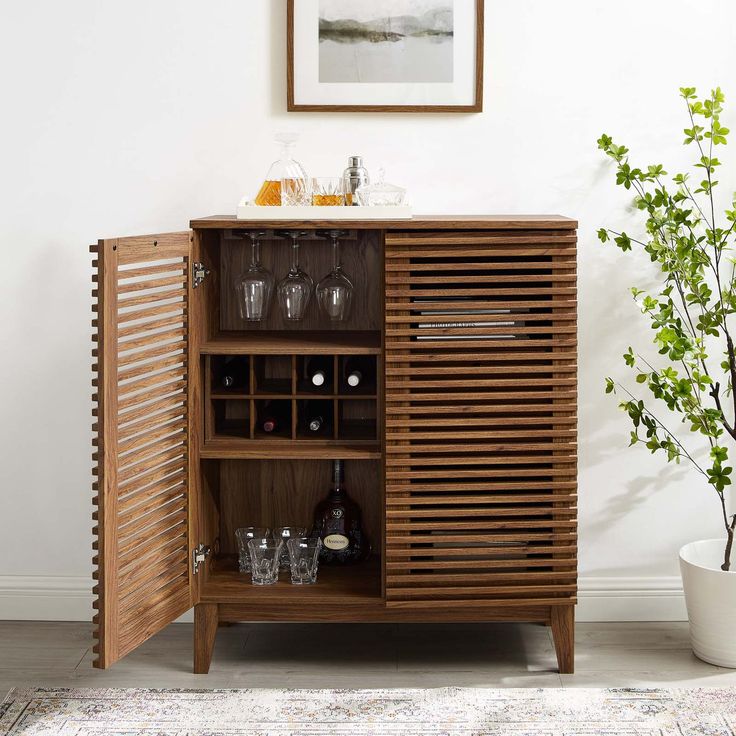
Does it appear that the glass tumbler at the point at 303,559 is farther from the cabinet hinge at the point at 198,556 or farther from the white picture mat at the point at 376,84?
the white picture mat at the point at 376,84

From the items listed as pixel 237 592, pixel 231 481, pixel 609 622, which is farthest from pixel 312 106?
pixel 609 622

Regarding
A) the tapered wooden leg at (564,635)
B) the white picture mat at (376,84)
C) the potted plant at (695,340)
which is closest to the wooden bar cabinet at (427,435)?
the tapered wooden leg at (564,635)

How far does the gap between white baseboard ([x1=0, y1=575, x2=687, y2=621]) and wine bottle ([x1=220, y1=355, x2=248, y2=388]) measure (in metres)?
0.82

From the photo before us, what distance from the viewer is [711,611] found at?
8.46 feet

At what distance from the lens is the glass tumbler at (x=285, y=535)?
2.67 metres

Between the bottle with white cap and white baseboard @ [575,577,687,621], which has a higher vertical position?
the bottle with white cap

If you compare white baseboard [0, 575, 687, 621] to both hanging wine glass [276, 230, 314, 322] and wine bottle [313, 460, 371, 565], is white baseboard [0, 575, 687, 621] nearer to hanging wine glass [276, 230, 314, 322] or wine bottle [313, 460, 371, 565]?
wine bottle [313, 460, 371, 565]

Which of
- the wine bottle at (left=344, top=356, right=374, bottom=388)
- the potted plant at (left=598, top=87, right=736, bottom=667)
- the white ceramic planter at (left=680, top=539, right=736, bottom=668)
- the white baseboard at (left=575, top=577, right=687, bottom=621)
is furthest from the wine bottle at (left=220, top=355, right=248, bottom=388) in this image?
the white ceramic planter at (left=680, top=539, right=736, bottom=668)

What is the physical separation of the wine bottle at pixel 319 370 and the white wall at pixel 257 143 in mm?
571

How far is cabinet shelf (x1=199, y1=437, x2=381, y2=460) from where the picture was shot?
250 centimetres

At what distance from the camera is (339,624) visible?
2.93 metres

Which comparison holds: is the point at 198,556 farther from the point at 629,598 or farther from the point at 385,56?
the point at 385,56

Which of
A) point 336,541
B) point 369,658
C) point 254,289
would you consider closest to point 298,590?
point 336,541

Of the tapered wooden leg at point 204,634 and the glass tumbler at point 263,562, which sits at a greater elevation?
the glass tumbler at point 263,562
